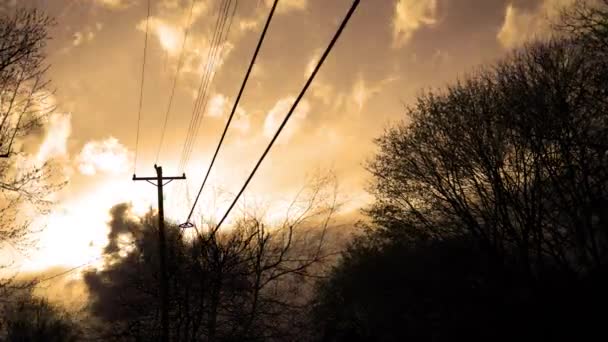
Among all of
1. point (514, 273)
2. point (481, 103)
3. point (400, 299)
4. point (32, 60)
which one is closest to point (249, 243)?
point (32, 60)

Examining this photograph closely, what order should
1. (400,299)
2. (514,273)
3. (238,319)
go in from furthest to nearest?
(400,299)
(514,273)
(238,319)

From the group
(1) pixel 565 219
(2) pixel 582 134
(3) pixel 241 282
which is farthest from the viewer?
(1) pixel 565 219

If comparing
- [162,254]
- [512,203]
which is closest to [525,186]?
[512,203]

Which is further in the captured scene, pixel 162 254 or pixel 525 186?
pixel 525 186

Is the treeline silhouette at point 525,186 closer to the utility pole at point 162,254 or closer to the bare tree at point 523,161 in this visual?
the bare tree at point 523,161

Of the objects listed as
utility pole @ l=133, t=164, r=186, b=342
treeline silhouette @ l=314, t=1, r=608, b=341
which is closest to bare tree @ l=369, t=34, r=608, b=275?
treeline silhouette @ l=314, t=1, r=608, b=341

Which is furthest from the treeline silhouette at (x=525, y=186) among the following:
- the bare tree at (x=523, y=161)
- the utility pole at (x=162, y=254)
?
the utility pole at (x=162, y=254)

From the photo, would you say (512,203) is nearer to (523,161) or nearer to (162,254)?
(523,161)

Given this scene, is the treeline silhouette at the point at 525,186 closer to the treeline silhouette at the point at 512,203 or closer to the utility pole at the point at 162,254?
the treeline silhouette at the point at 512,203

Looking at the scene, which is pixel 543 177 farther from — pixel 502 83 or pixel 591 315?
pixel 591 315

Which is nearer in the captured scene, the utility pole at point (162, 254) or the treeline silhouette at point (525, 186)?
the utility pole at point (162, 254)

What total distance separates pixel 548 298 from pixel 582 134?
8.14m

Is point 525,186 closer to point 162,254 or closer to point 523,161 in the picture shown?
point 523,161

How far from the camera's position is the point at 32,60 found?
1012 centimetres
